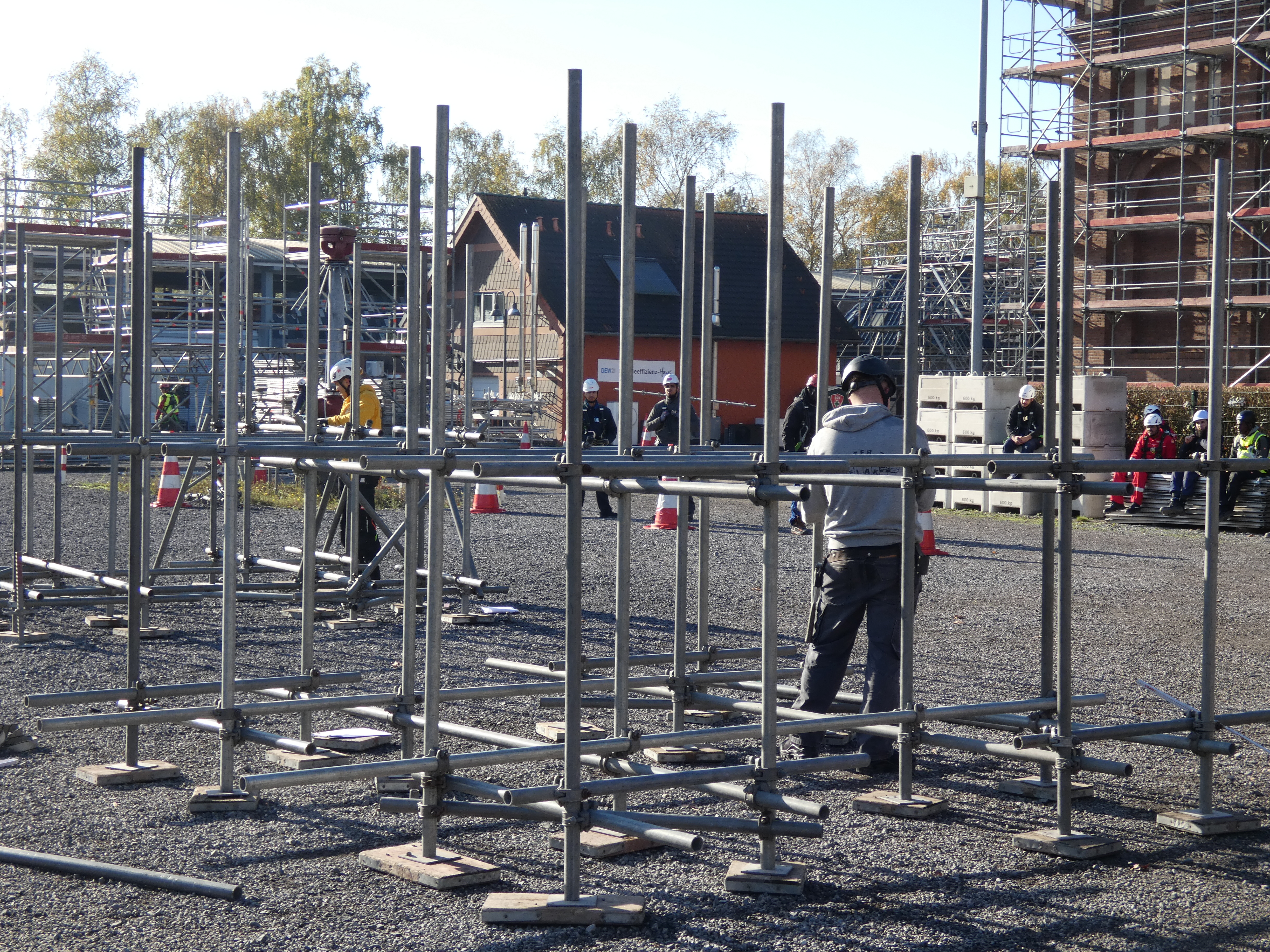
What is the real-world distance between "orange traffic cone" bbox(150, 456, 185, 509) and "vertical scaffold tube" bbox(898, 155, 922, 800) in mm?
14518

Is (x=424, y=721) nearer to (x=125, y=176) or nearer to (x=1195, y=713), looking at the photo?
(x=1195, y=713)

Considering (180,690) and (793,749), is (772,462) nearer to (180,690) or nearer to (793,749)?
(793,749)

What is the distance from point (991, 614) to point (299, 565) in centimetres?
551

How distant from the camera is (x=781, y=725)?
5.28m

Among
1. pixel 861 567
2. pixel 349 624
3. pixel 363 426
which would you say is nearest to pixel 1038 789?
pixel 861 567

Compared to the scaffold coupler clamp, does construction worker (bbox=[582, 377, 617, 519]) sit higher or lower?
higher

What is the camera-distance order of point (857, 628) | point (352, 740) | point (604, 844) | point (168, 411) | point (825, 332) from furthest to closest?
1. point (168, 411)
2. point (352, 740)
3. point (857, 628)
4. point (825, 332)
5. point (604, 844)

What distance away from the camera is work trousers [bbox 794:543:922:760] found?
6340mm

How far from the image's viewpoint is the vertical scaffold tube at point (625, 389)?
523cm

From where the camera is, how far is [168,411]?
20.0m

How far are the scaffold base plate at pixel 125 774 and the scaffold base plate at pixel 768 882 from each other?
265cm

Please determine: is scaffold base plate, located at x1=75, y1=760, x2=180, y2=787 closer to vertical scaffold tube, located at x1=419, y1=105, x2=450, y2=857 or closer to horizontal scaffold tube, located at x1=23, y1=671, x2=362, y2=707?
horizontal scaffold tube, located at x1=23, y1=671, x2=362, y2=707

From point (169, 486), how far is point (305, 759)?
14009 millimetres

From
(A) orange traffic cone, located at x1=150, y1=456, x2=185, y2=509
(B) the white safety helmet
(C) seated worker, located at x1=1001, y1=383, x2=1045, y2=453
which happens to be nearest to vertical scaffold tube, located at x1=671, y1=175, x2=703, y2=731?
(B) the white safety helmet
